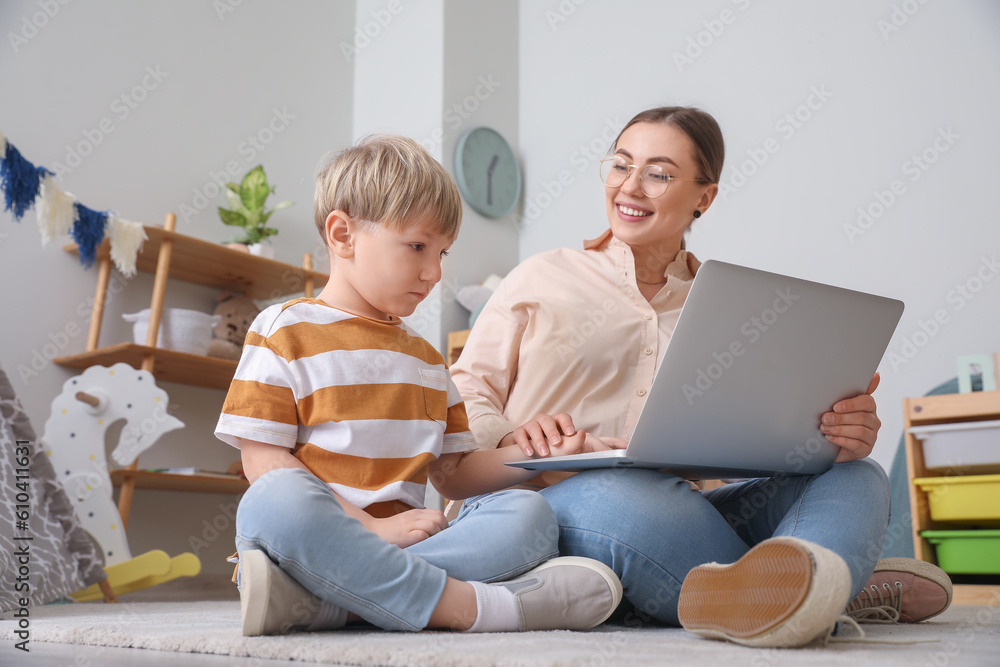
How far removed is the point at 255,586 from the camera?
0.73m

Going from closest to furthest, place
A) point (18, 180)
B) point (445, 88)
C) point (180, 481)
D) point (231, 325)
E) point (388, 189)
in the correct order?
point (388, 189)
point (18, 180)
point (180, 481)
point (231, 325)
point (445, 88)

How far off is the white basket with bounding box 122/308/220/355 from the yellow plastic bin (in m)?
1.95

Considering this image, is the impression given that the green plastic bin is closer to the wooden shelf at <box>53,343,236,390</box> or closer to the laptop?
the laptop

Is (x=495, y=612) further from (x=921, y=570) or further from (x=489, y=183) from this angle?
(x=489, y=183)

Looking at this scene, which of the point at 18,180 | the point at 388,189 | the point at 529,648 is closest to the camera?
the point at 529,648

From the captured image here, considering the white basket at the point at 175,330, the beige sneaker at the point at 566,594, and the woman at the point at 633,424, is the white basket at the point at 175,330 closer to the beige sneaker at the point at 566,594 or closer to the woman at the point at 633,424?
the woman at the point at 633,424

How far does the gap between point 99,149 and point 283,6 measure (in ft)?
3.18

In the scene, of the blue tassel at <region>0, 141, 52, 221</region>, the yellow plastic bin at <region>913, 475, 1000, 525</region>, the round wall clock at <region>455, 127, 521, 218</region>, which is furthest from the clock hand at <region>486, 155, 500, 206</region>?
the yellow plastic bin at <region>913, 475, 1000, 525</region>

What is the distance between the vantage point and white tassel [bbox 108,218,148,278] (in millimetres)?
2125

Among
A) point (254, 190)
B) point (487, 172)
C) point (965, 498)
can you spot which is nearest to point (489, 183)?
point (487, 172)

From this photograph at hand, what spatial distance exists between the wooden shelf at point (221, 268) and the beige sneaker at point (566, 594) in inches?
68.3

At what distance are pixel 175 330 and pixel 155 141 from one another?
0.66 meters

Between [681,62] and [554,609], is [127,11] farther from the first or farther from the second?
[554,609]

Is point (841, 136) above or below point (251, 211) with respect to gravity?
above
